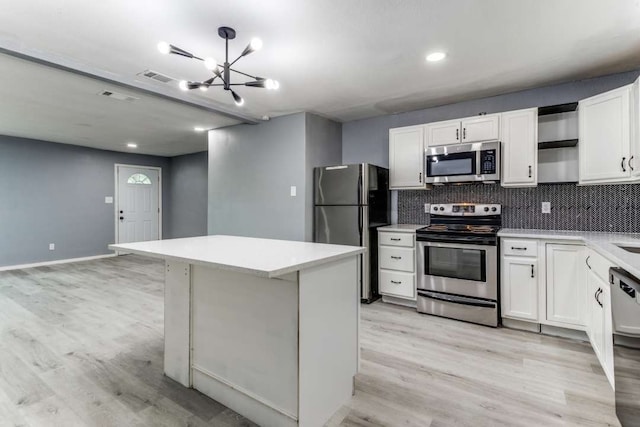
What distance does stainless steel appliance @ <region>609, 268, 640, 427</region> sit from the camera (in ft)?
4.44

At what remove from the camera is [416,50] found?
8.26 ft

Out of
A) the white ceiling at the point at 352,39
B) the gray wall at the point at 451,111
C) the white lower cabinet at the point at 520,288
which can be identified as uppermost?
the white ceiling at the point at 352,39

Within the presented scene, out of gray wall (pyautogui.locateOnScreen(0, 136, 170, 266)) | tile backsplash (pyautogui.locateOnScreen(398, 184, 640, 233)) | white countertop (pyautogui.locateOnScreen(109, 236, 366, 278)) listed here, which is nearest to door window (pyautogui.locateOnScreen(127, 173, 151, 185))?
gray wall (pyautogui.locateOnScreen(0, 136, 170, 266))

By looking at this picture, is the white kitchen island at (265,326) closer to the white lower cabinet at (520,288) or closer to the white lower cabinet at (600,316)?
the white lower cabinet at (600,316)

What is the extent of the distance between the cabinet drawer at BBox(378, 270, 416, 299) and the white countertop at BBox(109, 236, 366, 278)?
6.04 ft

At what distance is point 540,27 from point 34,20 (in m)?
3.41

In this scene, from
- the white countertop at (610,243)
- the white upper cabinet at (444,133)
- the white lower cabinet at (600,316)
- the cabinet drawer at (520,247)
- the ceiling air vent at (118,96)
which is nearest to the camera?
the white countertop at (610,243)

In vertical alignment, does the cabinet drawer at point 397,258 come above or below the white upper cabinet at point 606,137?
below

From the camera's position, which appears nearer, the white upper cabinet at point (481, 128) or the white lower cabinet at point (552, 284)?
the white lower cabinet at point (552, 284)

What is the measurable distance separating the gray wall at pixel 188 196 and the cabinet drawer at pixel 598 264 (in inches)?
261

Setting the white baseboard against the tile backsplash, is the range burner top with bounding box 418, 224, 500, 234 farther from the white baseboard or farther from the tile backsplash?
the white baseboard

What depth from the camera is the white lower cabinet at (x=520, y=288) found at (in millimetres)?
2879

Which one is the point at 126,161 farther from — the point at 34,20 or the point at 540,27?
the point at 540,27

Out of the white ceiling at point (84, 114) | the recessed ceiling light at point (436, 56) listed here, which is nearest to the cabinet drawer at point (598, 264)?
the recessed ceiling light at point (436, 56)
